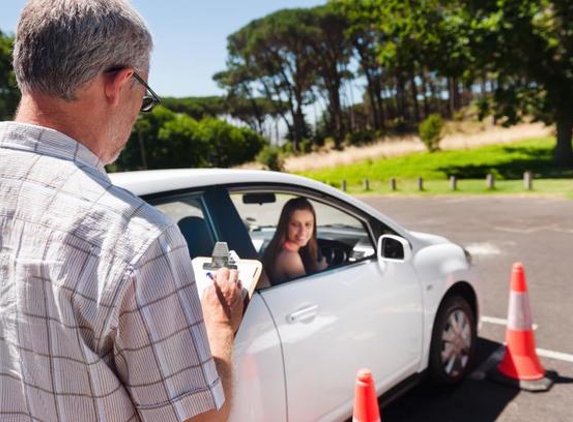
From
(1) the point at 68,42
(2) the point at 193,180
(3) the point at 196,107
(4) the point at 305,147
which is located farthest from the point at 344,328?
(3) the point at 196,107

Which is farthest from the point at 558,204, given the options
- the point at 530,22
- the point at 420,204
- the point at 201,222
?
the point at 201,222

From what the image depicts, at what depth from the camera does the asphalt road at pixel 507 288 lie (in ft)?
11.4

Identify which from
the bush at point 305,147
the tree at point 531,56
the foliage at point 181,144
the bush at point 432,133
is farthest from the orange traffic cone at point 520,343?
the bush at point 305,147

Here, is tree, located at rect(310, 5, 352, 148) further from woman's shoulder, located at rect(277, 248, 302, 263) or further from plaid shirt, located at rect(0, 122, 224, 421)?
plaid shirt, located at rect(0, 122, 224, 421)

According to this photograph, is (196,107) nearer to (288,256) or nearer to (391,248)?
(391,248)

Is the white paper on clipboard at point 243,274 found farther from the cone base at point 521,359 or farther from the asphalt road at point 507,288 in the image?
the cone base at point 521,359

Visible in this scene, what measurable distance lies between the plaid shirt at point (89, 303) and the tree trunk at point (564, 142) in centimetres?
2459

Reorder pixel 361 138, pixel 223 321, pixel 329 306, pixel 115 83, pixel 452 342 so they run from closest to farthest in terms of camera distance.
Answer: pixel 115 83 < pixel 223 321 < pixel 329 306 < pixel 452 342 < pixel 361 138

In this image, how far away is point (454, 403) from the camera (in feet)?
11.7

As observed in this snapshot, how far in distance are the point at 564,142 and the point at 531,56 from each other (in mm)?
3999

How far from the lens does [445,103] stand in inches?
2397

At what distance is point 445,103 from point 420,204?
49.1 metres

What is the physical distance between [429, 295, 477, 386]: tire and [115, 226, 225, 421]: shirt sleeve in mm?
2728

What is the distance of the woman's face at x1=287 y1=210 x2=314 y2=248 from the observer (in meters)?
3.04
